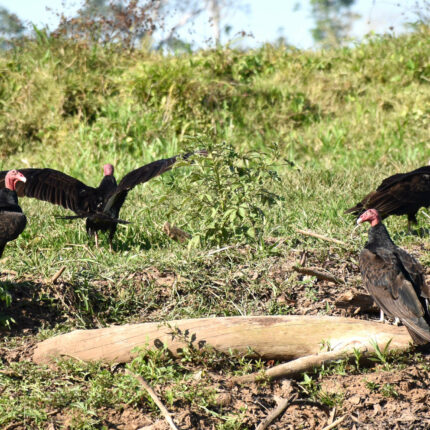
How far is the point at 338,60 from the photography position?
460 inches

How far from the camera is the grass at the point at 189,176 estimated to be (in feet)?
12.3

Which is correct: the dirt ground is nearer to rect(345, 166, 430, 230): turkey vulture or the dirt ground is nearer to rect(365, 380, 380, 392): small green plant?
rect(365, 380, 380, 392): small green plant

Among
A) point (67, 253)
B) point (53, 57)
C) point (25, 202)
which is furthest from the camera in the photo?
point (53, 57)

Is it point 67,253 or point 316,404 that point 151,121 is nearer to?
point 67,253

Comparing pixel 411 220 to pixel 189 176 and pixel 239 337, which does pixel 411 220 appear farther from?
pixel 239 337

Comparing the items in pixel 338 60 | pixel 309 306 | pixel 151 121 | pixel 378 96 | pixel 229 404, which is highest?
pixel 338 60

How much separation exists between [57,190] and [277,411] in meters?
3.45

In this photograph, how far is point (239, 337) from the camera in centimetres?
375

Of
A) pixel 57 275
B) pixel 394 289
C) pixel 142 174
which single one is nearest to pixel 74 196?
pixel 142 174

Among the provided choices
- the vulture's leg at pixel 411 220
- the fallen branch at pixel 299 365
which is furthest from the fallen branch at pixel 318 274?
the vulture's leg at pixel 411 220

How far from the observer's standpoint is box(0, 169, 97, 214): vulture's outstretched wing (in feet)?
19.7

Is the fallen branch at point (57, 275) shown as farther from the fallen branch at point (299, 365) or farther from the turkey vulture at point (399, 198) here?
the turkey vulture at point (399, 198)

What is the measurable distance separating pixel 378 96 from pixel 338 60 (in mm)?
1382

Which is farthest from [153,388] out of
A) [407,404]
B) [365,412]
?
[407,404]
